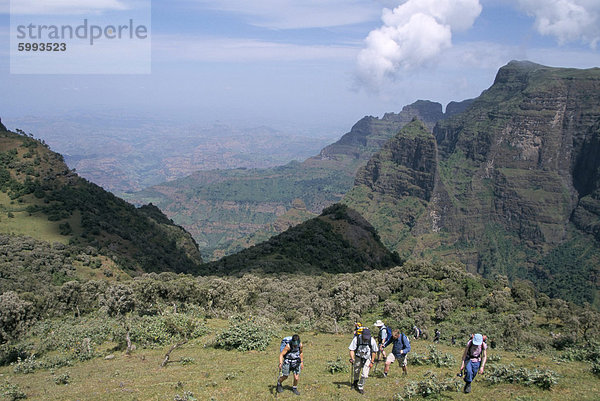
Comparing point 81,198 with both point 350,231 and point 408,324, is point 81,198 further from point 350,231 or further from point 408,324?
point 408,324

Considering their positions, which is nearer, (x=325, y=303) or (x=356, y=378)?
(x=356, y=378)

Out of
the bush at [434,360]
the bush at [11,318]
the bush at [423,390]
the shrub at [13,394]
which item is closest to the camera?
the bush at [423,390]

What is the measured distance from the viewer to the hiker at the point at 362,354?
16281 mm

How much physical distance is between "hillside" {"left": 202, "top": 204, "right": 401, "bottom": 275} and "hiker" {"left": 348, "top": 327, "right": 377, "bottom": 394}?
55.5 meters

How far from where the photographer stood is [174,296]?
43.9m

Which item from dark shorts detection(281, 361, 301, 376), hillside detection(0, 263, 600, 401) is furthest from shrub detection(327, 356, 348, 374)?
dark shorts detection(281, 361, 301, 376)

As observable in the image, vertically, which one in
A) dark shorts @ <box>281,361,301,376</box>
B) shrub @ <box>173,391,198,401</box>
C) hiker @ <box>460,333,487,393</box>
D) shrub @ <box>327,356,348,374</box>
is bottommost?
shrub @ <box>327,356,348,374</box>

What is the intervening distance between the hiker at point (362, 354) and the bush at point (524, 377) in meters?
5.35

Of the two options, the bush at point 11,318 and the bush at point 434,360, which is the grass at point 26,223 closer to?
the bush at point 11,318

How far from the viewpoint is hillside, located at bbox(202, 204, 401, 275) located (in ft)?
259

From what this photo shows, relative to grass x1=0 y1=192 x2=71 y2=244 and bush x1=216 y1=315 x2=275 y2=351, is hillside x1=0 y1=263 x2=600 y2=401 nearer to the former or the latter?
bush x1=216 y1=315 x2=275 y2=351

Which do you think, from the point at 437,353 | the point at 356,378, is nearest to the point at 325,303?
the point at 437,353

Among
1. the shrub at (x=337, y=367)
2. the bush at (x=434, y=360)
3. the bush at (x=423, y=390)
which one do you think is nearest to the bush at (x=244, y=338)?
the shrub at (x=337, y=367)

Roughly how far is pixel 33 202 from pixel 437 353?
286 ft
